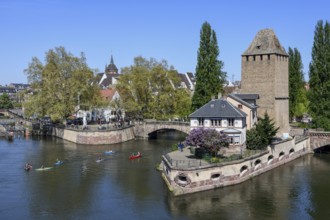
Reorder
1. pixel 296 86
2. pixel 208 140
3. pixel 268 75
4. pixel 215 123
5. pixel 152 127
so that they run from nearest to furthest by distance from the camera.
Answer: pixel 208 140
pixel 215 123
pixel 268 75
pixel 296 86
pixel 152 127

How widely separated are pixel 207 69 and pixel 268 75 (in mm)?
13993

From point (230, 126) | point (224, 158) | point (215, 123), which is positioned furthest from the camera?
point (215, 123)

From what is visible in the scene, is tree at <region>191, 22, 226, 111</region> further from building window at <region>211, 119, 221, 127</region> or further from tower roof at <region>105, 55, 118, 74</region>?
tower roof at <region>105, 55, 118, 74</region>

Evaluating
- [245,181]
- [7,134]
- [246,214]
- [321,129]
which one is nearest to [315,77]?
[321,129]

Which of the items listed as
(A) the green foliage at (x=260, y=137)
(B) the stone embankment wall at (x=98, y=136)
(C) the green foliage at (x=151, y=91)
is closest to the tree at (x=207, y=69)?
(C) the green foliage at (x=151, y=91)

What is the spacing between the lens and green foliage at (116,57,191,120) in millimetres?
91875

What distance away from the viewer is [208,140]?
50.7 meters

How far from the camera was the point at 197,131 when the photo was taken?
5200cm

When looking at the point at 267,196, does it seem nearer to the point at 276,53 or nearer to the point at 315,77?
the point at 276,53

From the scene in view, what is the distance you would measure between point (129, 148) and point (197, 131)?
28.2 metres

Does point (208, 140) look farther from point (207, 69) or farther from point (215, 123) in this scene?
point (207, 69)

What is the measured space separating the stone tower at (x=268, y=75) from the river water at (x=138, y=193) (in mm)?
11001

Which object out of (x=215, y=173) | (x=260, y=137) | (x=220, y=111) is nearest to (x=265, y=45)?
(x=220, y=111)

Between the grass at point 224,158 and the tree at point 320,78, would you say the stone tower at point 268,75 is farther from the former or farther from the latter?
the grass at point 224,158
